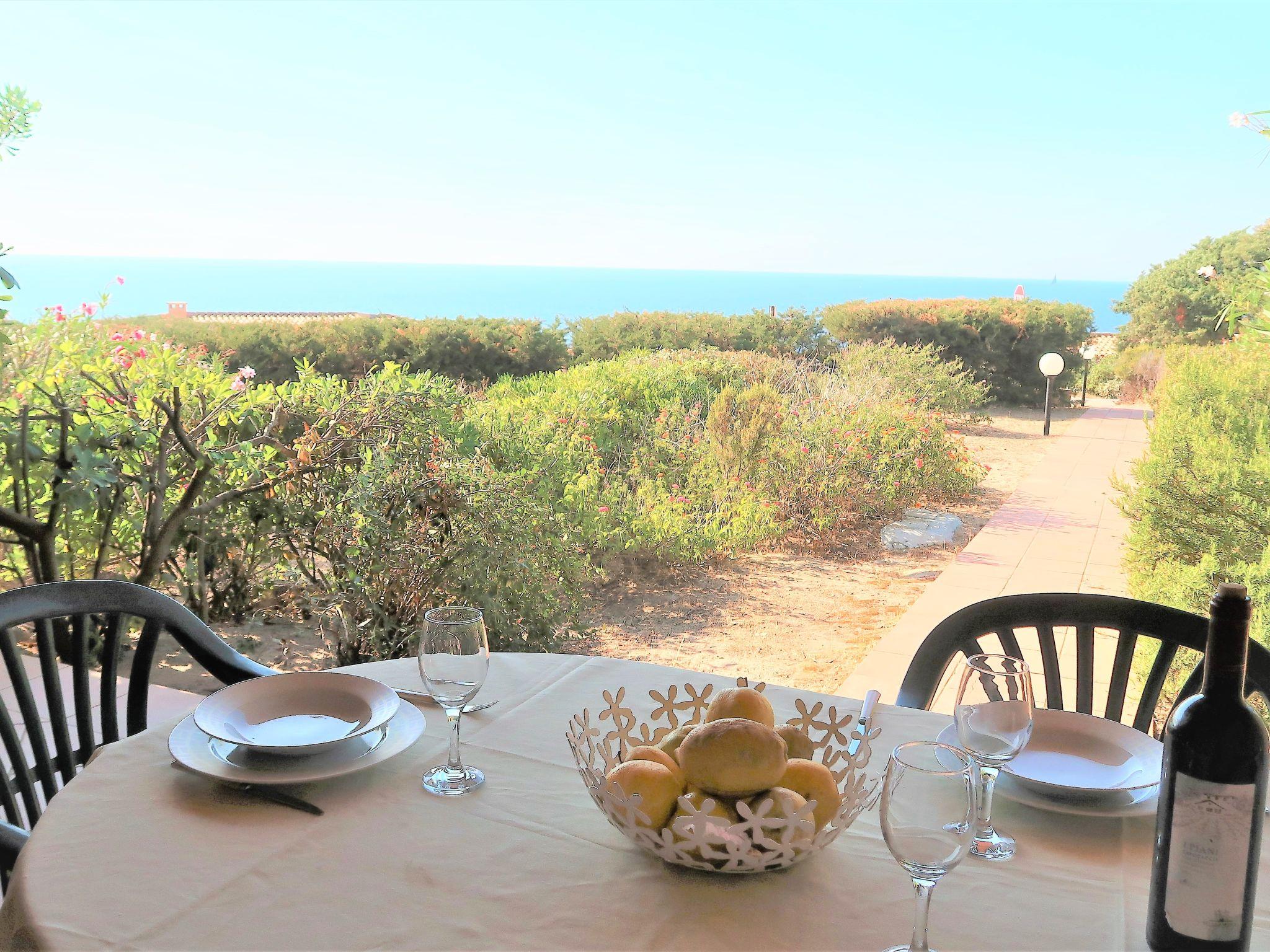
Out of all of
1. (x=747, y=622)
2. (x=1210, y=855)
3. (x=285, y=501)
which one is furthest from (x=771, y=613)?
(x=1210, y=855)

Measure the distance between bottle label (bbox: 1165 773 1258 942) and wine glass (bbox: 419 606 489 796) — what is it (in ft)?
2.30

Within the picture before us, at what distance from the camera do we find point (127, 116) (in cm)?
1406

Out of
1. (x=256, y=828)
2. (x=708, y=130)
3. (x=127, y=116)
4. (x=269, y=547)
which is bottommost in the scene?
(x=269, y=547)

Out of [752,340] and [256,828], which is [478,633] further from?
[752,340]

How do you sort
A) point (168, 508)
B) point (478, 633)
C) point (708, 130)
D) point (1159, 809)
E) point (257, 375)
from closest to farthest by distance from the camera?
point (1159, 809) < point (478, 633) < point (168, 508) < point (257, 375) < point (708, 130)

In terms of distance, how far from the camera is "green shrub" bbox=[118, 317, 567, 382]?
9.19 m

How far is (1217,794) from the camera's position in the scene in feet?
2.28

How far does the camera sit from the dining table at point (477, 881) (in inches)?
31.6

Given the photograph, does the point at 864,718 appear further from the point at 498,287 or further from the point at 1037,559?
the point at 498,287

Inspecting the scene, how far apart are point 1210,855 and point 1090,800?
1.08 ft

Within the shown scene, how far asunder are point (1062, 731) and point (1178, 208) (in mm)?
39997

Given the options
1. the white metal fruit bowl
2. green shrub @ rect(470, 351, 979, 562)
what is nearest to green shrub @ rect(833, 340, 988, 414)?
green shrub @ rect(470, 351, 979, 562)

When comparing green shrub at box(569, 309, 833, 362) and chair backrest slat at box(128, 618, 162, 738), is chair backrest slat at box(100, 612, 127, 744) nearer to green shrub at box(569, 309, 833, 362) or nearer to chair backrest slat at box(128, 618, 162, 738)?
chair backrest slat at box(128, 618, 162, 738)

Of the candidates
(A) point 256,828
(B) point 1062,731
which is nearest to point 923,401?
(B) point 1062,731
